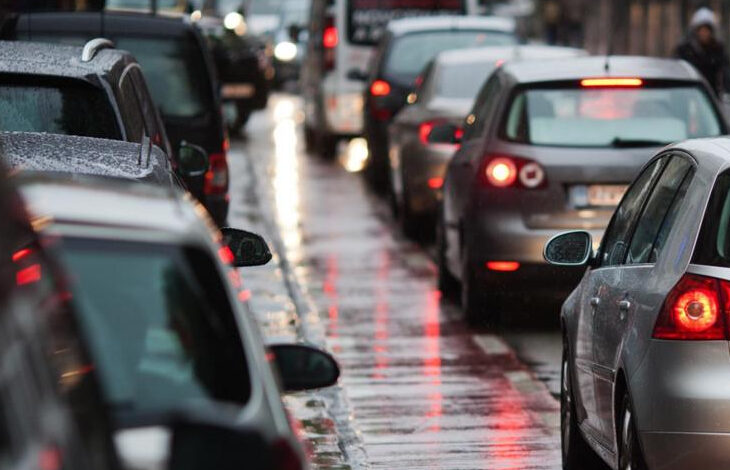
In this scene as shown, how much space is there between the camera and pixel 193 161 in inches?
432

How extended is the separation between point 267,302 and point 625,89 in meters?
2.79

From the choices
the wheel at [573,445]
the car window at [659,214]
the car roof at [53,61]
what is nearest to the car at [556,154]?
the car roof at [53,61]

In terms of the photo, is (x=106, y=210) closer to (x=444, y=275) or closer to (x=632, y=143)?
(x=632, y=143)

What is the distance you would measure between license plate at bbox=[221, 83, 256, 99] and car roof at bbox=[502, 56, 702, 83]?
1940 centimetres

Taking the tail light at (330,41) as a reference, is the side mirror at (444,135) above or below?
above

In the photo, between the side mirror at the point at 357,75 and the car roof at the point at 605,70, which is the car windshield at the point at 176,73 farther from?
the side mirror at the point at 357,75

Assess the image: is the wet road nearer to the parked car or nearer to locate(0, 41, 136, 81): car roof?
locate(0, 41, 136, 81): car roof

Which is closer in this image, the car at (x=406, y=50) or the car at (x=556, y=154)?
the car at (x=556, y=154)

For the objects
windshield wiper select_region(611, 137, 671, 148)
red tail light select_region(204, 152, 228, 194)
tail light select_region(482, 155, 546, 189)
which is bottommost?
red tail light select_region(204, 152, 228, 194)

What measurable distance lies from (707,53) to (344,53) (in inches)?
318

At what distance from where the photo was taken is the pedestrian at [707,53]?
2106cm

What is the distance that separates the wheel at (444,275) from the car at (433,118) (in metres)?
2.21

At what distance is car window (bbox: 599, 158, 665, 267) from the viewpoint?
794cm

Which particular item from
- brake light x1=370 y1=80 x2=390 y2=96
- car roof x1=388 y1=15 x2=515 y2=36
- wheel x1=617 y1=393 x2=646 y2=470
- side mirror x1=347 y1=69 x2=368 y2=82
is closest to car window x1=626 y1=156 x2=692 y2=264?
wheel x1=617 y1=393 x2=646 y2=470
